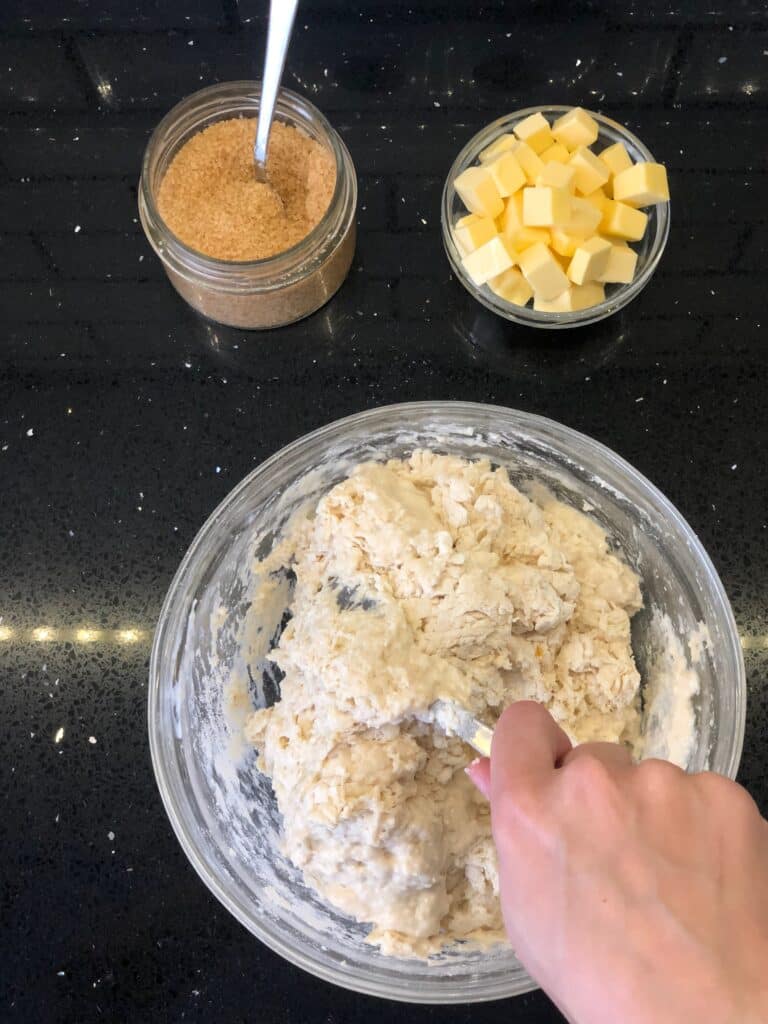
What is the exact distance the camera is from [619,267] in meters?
1.60

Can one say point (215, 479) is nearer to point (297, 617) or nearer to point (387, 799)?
point (297, 617)

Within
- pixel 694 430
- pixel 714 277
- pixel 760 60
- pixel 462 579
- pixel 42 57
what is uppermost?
pixel 42 57

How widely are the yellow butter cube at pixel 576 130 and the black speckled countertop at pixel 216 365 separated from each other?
0.78 ft

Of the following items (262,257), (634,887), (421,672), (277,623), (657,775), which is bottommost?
(634,887)

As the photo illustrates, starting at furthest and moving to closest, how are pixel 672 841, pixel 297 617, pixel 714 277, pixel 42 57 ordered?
1. pixel 42 57
2. pixel 714 277
3. pixel 297 617
4. pixel 672 841

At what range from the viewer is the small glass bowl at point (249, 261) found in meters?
→ 1.49

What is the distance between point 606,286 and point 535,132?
347 mm

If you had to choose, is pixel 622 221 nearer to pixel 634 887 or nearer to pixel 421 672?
pixel 421 672

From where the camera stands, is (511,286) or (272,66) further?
(511,286)

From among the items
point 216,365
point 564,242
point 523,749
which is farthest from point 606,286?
point 523,749

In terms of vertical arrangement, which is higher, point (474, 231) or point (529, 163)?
point (529, 163)

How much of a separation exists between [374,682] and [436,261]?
102 cm

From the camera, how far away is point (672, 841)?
0.80 m

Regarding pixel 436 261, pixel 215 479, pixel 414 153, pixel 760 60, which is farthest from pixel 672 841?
pixel 760 60
